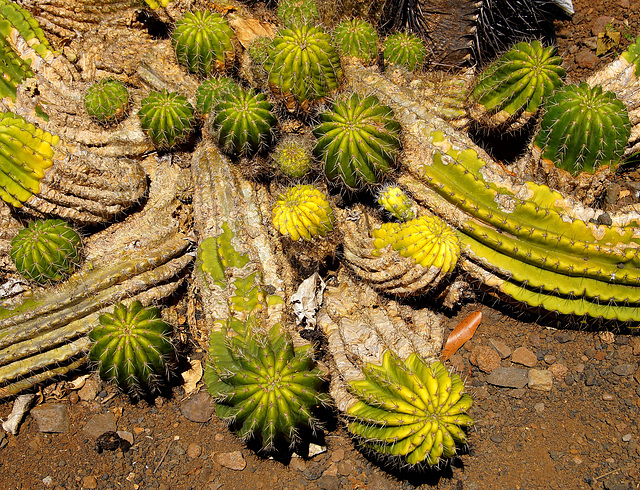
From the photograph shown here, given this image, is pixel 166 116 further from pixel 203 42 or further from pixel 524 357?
pixel 524 357

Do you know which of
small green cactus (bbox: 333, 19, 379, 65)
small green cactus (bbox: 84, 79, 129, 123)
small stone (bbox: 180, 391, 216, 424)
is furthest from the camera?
small green cactus (bbox: 333, 19, 379, 65)

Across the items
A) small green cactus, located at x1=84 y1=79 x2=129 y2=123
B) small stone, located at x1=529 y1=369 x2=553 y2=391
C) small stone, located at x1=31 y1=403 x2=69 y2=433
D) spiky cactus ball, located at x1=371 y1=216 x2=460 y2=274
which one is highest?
small green cactus, located at x1=84 y1=79 x2=129 y2=123

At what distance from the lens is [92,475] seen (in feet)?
10.2

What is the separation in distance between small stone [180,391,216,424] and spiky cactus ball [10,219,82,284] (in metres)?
1.20

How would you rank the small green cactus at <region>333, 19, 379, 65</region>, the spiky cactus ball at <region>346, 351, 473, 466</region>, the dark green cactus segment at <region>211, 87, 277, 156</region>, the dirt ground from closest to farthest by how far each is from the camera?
the spiky cactus ball at <region>346, 351, 473, 466</region>, the dirt ground, the dark green cactus segment at <region>211, 87, 277, 156</region>, the small green cactus at <region>333, 19, 379, 65</region>

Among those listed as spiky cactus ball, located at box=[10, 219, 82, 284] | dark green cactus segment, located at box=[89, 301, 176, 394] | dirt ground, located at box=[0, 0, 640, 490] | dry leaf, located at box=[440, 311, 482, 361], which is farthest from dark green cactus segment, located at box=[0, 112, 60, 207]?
dry leaf, located at box=[440, 311, 482, 361]

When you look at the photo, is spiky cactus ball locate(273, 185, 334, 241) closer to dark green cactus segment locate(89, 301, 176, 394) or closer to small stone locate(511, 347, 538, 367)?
dark green cactus segment locate(89, 301, 176, 394)

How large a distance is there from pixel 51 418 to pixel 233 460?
1281mm

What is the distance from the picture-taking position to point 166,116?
11.8 ft

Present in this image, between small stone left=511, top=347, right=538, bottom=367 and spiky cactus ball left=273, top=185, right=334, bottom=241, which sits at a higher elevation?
spiky cactus ball left=273, top=185, right=334, bottom=241

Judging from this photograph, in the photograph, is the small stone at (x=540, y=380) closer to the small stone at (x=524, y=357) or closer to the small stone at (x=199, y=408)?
the small stone at (x=524, y=357)

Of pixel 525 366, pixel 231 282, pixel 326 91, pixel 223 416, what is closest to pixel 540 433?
pixel 525 366

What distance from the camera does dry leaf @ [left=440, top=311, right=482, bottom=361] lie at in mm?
3488

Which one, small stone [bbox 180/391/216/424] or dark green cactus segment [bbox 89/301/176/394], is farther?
small stone [bbox 180/391/216/424]
